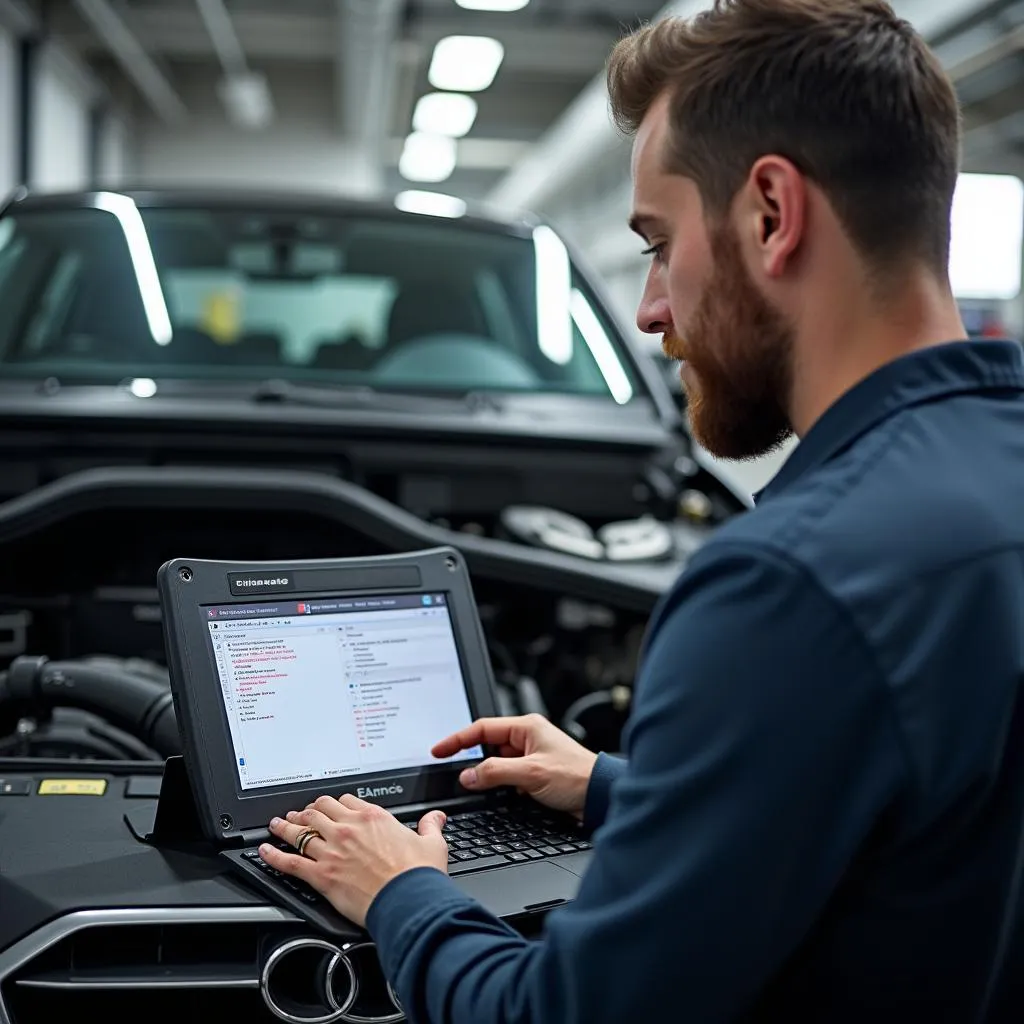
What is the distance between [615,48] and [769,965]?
32.7 inches

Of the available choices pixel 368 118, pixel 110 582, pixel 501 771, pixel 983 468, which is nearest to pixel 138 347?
pixel 110 582

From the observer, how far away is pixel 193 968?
3.80 ft

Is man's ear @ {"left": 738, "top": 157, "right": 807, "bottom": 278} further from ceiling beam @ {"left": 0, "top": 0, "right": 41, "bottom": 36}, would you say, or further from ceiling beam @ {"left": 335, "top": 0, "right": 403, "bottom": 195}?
ceiling beam @ {"left": 0, "top": 0, "right": 41, "bottom": 36}

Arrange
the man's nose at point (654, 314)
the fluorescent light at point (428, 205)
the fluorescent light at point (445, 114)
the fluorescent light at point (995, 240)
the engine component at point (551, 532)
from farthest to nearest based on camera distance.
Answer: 1. the fluorescent light at point (995, 240)
2. the fluorescent light at point (445, 114)
3. the fluorescent light at point (428, 205)
4. the engine component at point (551, 532)
5. the man's nose at point (654, 314)

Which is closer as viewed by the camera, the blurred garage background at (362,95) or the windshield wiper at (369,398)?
the windshield wiper at (369,398)

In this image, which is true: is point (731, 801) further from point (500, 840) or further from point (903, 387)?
point (500, 840)

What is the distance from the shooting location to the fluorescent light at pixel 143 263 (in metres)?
2.67

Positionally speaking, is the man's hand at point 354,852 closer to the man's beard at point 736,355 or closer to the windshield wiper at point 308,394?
the man's beard at point 736,355

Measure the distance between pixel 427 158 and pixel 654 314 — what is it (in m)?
14.9

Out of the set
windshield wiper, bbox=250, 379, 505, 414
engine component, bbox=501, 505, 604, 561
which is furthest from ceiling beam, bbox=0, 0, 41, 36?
engine component, bbox=501, 505, 604, 561

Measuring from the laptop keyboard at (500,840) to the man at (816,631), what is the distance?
211 mm

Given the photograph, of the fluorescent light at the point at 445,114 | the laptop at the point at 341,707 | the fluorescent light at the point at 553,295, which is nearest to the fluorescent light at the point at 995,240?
the fluorescent light at the point at 445,114

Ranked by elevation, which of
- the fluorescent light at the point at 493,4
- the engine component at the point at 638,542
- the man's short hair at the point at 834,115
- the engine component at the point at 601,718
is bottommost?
the engine component at the point at 601,718

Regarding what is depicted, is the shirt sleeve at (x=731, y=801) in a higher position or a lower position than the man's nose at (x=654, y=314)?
lower
